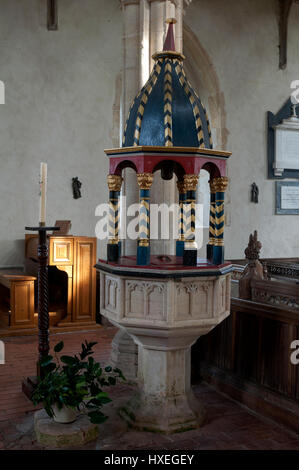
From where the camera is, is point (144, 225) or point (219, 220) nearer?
point (144, 225)

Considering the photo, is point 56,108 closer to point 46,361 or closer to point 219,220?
point 219,220

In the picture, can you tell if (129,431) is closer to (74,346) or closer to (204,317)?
(204,317)

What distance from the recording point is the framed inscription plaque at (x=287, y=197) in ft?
32.4

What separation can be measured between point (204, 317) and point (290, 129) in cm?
731

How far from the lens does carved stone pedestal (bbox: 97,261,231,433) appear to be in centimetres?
335

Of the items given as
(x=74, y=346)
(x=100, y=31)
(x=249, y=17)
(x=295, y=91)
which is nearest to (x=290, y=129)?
(x=295, y=91)

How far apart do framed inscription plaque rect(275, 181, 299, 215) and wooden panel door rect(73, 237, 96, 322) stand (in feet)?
15.2

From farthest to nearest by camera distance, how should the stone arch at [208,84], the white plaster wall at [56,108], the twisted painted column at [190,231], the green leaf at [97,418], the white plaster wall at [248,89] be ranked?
the white plaster wall at [248,89]
the stone arch at [208,84]
the white plaster wall at [56,108]
the twisted painted column at [190,231]
the green leaf at [97,418]

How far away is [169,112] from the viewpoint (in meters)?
3.52

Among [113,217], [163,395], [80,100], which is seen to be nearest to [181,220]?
[113,217]

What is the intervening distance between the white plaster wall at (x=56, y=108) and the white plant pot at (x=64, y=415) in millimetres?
4451

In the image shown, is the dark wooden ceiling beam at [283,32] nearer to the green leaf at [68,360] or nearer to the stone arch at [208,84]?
the stone arch at [208,84]

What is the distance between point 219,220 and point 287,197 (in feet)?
21.8

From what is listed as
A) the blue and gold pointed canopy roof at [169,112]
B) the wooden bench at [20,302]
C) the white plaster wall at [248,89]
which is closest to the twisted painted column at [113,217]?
the blue and gold pointed canopy roof at [169,112]
